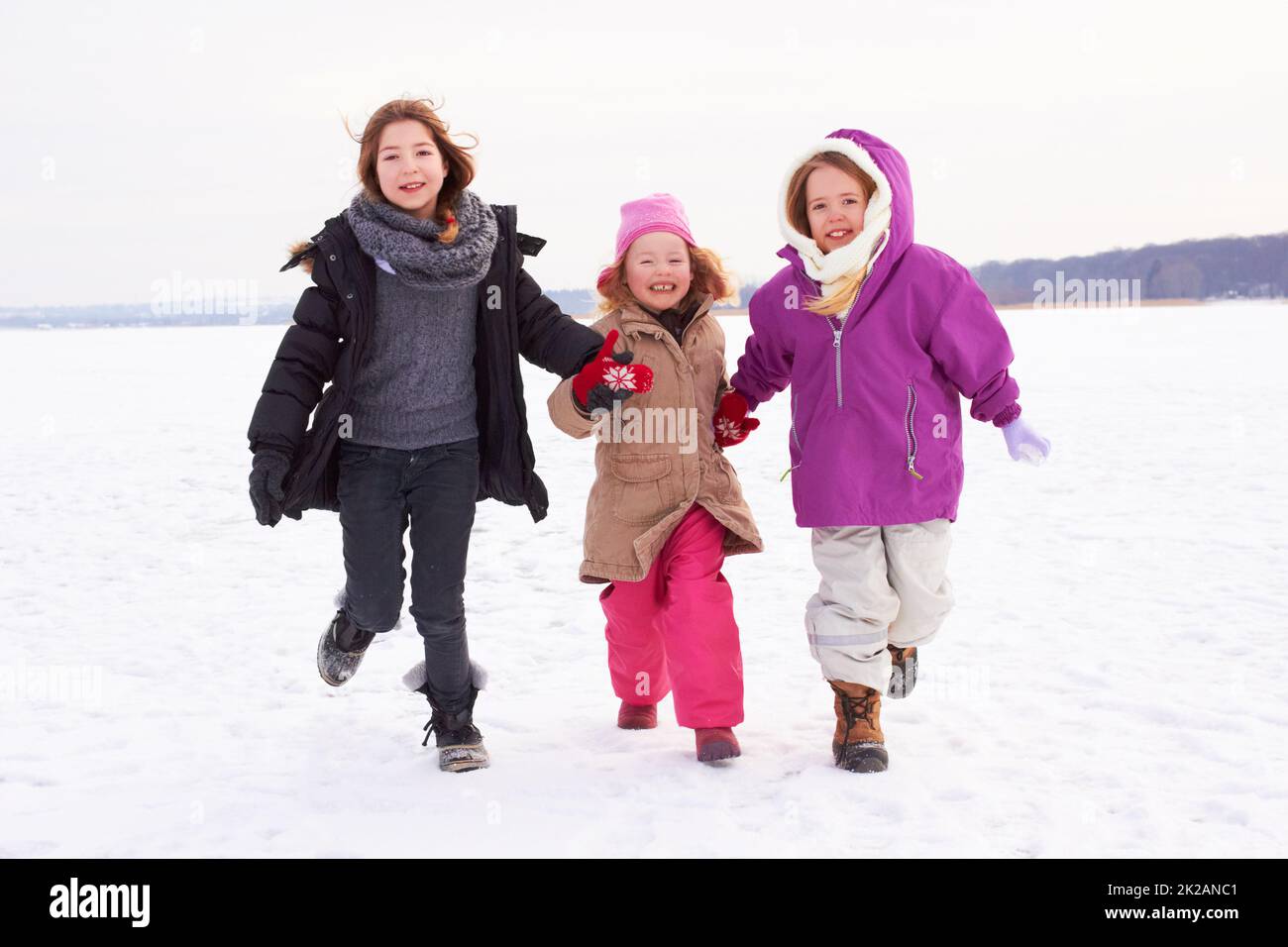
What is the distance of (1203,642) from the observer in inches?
195

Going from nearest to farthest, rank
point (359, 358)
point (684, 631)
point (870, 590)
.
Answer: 1. point (359, 358)
2. point (870, 590)
3. point (684, 631)

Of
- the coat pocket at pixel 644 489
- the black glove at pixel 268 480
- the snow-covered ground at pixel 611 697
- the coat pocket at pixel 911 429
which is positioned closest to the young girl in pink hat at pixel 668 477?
the coat pocket at pixel 644 489

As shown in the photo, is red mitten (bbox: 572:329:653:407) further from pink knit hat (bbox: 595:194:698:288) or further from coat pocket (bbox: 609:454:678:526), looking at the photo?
pink knit hat (bbox: 595:194:698:288)

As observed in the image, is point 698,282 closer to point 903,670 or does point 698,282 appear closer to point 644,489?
point 644,489

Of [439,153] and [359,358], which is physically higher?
[439,153]

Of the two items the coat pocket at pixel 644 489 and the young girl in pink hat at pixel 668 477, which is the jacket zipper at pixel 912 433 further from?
the coat pocket at pixel 644 489

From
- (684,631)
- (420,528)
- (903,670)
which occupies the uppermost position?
(420,528)

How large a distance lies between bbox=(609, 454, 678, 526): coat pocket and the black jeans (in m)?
0.52

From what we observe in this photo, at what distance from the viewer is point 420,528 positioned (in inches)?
143

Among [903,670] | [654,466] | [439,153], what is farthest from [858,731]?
[439,153]

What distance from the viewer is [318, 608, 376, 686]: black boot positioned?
406 cm

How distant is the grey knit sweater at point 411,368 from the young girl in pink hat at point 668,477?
14.7 inches

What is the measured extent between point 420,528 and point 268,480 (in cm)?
52

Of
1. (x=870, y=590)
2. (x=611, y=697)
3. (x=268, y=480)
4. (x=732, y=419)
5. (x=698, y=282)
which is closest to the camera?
(x=268, y=480)
